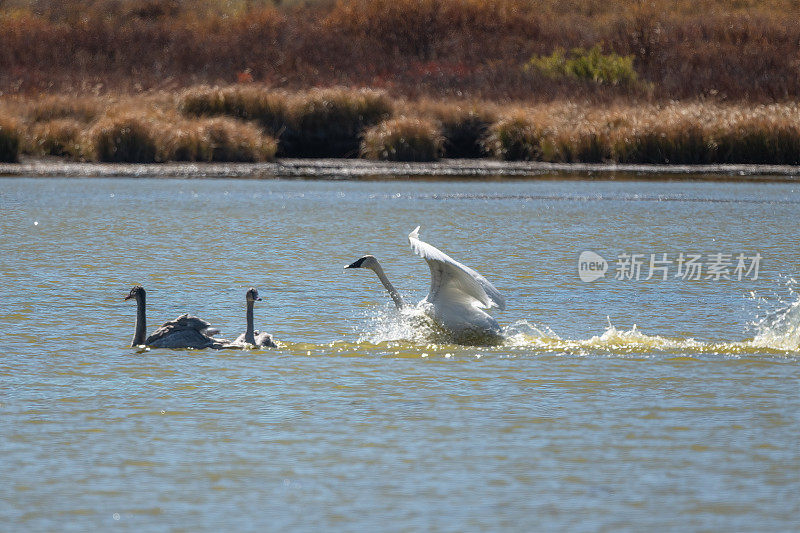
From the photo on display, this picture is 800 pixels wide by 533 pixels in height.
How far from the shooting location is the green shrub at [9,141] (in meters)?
28.2

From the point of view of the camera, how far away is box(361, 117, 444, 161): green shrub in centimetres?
2941

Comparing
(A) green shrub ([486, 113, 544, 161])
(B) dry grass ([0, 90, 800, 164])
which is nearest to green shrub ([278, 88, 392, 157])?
(B) dry grass ([0, 90, 800, 164])

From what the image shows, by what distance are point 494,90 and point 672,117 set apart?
675 cm

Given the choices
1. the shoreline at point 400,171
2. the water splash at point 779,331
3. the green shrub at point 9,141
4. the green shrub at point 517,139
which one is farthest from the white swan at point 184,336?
the green shrub at point 517,139

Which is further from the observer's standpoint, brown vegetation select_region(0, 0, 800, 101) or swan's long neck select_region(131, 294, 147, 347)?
brown vegetation select_region(0, 0, 800, 101)

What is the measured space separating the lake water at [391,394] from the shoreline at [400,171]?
10084mm

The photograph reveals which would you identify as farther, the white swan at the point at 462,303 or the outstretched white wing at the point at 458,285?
the white swan at the point at 462,303

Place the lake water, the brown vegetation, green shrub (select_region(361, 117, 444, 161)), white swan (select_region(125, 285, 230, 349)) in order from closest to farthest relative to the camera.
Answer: the lake water < white swan (select_region(125, 285, 230, 349)) < green shrub (select_region(361, 117, 444, 161)) < the brown vegetation

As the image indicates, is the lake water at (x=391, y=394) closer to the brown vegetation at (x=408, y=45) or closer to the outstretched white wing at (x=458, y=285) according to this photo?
the outstretched white wing at (x=458, y=285)

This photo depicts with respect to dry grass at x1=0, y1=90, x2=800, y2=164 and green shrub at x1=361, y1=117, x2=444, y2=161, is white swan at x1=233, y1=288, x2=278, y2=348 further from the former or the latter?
green shrub at x1=361, y1=117, x2=444, y2=161

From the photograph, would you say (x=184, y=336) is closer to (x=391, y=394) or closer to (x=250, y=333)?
(x=250, y=333)

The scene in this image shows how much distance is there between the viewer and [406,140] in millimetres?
29469

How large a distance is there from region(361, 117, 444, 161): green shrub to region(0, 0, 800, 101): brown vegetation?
440 cm

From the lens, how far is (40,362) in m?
8.55
